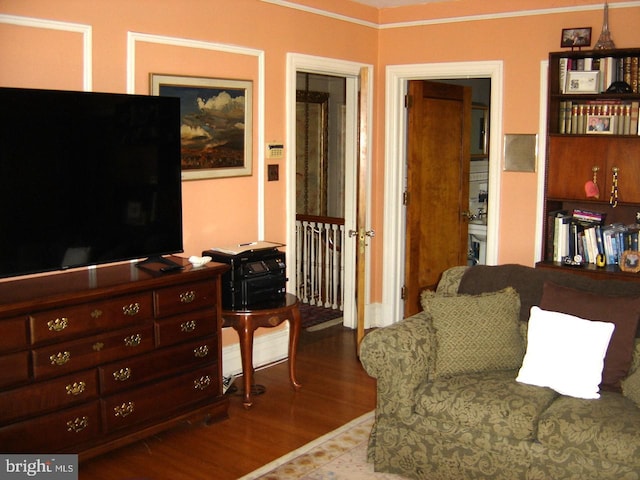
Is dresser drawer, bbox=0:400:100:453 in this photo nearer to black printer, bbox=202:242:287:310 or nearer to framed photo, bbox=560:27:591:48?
black printer, bbox=202:242:287:310

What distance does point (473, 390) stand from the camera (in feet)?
11.5

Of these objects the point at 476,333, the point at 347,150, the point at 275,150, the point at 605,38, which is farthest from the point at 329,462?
the point at 605,38

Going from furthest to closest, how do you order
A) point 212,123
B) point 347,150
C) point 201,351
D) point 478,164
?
point 478,164
point 347,150
point 212,123
point 201,351

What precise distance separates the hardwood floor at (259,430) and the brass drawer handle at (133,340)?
59 cm

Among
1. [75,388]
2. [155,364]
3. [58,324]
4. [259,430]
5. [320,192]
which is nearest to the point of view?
[58,324]

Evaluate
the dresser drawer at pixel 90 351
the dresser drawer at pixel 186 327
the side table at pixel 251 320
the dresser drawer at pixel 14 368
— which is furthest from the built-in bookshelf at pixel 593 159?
the dresser drawer at pixel 14 368

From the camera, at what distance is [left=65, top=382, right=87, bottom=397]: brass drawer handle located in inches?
137

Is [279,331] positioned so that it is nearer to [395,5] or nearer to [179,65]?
[179,65]

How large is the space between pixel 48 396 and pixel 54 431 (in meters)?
0.17

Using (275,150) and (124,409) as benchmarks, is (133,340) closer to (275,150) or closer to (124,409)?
(124,409)

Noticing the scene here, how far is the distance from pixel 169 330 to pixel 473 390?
1.54 meters

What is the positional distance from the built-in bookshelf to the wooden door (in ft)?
3.83

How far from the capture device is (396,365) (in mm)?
3576

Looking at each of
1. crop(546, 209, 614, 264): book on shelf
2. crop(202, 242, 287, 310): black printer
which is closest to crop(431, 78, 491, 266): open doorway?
crop(546, 209, 614, 264): book on shelf
